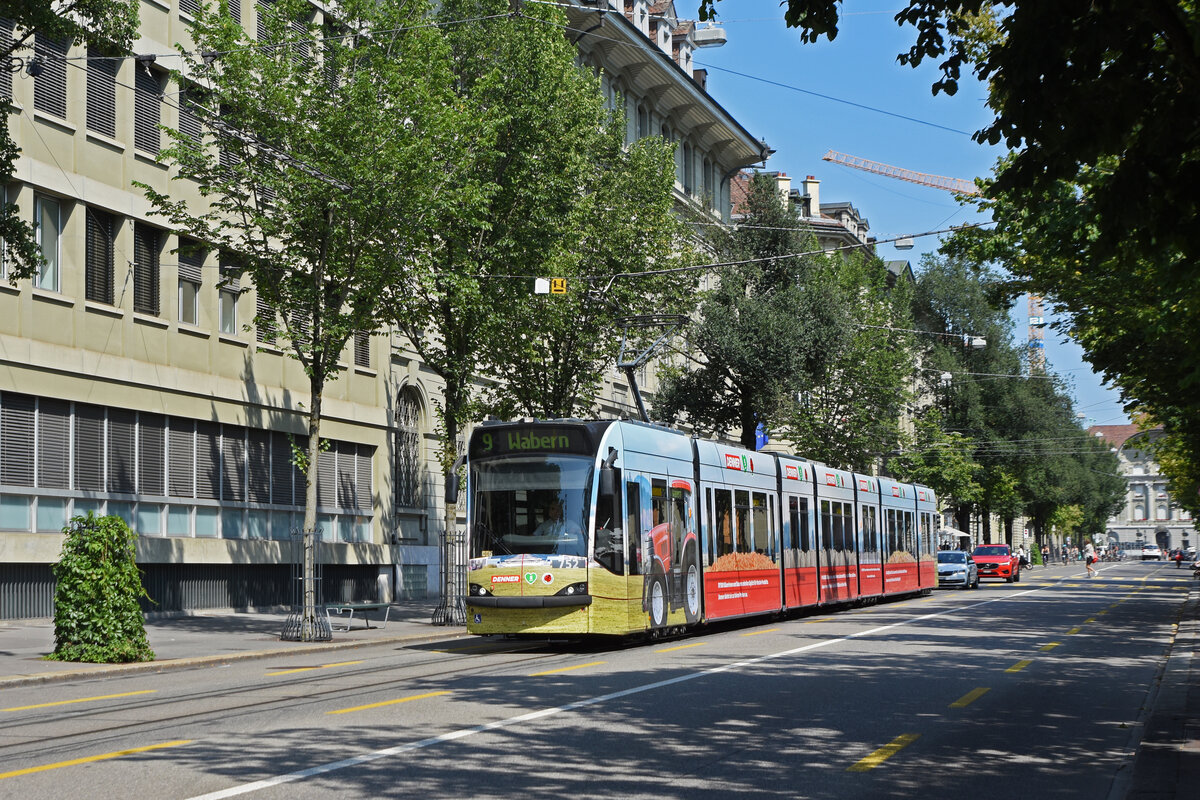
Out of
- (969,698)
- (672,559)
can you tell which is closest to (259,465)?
(672,559)

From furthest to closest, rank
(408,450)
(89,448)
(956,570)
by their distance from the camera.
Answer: (956,570)
(408,450)
(89,448)

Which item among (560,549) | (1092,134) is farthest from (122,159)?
(1092,134)

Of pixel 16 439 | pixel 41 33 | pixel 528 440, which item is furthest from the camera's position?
pixel 16 439

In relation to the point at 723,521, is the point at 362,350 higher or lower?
higher

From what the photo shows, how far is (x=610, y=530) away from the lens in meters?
20.1

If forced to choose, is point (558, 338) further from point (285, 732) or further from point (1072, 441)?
point (1072, 441)

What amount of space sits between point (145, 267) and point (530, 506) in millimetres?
12972

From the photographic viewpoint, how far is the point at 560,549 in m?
19.8

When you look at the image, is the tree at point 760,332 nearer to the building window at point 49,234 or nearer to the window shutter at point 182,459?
the window shutter at point 182,459

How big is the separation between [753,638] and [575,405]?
1326cm

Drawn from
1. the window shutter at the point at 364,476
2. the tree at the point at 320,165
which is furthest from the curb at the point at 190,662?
the window shutter at the point at 364,476

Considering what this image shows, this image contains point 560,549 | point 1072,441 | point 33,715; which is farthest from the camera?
point 1072,441

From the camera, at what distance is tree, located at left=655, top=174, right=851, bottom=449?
47.6 m

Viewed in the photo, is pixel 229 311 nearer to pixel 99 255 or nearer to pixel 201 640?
pixel 99 255
